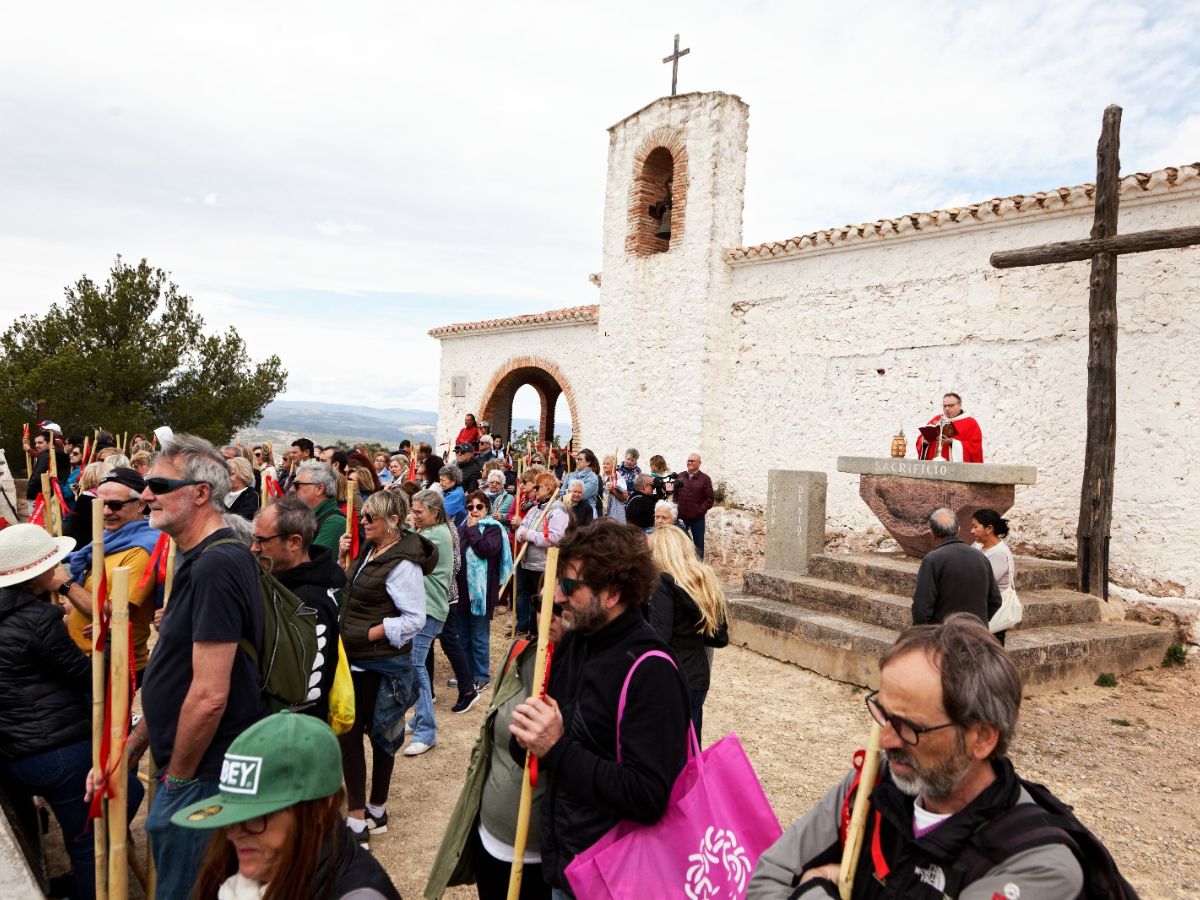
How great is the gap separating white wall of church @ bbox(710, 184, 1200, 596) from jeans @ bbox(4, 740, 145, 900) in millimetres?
8627

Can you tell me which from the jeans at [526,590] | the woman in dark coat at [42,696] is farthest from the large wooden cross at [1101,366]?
the woman in dark coat at [42,696]

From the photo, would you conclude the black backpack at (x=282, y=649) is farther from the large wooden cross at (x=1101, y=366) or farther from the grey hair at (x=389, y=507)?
the large wooden cross at (x=1101, y=366)

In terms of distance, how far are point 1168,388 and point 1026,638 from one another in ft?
10.2

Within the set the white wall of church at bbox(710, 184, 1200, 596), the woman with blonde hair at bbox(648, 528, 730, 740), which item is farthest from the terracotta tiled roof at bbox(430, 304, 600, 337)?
the woman with blonde hair at bbox(648, 528, 730, 740)

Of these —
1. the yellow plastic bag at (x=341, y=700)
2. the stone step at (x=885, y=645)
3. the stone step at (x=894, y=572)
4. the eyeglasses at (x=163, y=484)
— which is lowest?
the stone step at (x=885, y=645)

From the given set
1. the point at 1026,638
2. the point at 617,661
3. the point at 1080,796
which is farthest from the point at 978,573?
the point at 617,661

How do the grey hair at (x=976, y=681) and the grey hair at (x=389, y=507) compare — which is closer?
the grey hair at (x=976, y=681)

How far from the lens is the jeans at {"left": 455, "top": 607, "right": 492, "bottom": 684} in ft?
19.4

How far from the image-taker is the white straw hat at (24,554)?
9.05 ft

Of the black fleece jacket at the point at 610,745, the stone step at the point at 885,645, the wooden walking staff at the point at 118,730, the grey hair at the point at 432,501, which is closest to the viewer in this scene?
the black fleece jacket at the point at 610,745

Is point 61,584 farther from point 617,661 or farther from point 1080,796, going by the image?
point 1080,796

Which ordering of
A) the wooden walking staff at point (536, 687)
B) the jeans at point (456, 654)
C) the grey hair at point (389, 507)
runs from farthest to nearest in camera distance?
the jeans at point (456, 654)
the grey hair at point (389, 507)
the wooden walking staff at point (536, 687)

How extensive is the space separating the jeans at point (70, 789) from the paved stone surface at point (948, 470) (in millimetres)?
6652

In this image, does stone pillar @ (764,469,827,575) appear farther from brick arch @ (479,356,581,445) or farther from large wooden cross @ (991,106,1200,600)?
brick arch @ (479,356,581,445)
